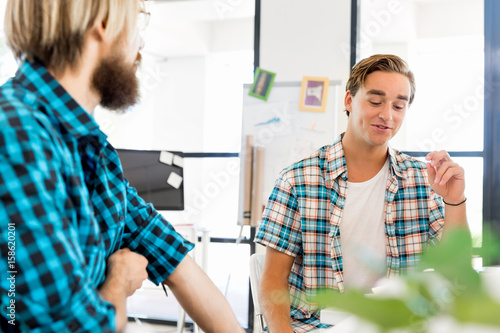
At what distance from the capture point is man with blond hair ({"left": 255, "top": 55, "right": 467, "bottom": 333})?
1.58 m

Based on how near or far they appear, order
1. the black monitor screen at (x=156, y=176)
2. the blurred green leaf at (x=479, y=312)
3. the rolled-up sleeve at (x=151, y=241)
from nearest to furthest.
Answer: the blurred green leaf at (x=479, y=312) < the rolled-up sleeve at (x=151, y=241) < the black monitor screen at (x=156, y=176)

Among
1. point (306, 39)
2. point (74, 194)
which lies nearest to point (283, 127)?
point (306, 39)

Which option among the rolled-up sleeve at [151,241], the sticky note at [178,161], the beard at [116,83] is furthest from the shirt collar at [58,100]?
the sticky note at [178,161]

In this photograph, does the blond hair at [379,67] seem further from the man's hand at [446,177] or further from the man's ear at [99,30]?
the man's ear at [99,30]

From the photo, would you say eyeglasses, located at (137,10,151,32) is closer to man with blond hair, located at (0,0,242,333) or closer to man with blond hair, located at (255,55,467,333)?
man with blond hair, located at (0,0,242,333)

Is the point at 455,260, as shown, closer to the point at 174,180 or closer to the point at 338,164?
the point at 338,164

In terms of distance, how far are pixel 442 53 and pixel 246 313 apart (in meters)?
3.26

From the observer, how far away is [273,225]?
63.0 inches

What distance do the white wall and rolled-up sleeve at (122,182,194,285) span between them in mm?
2607

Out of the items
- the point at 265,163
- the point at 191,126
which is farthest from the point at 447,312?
the point at 191,126

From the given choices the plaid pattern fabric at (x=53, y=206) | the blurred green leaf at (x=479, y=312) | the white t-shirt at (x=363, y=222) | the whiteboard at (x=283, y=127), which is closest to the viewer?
the blurred green leaf at (x=479, y=312)

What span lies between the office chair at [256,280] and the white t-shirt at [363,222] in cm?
27

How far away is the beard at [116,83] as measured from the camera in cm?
103

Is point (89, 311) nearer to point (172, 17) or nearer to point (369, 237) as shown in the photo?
point (369, 237)
